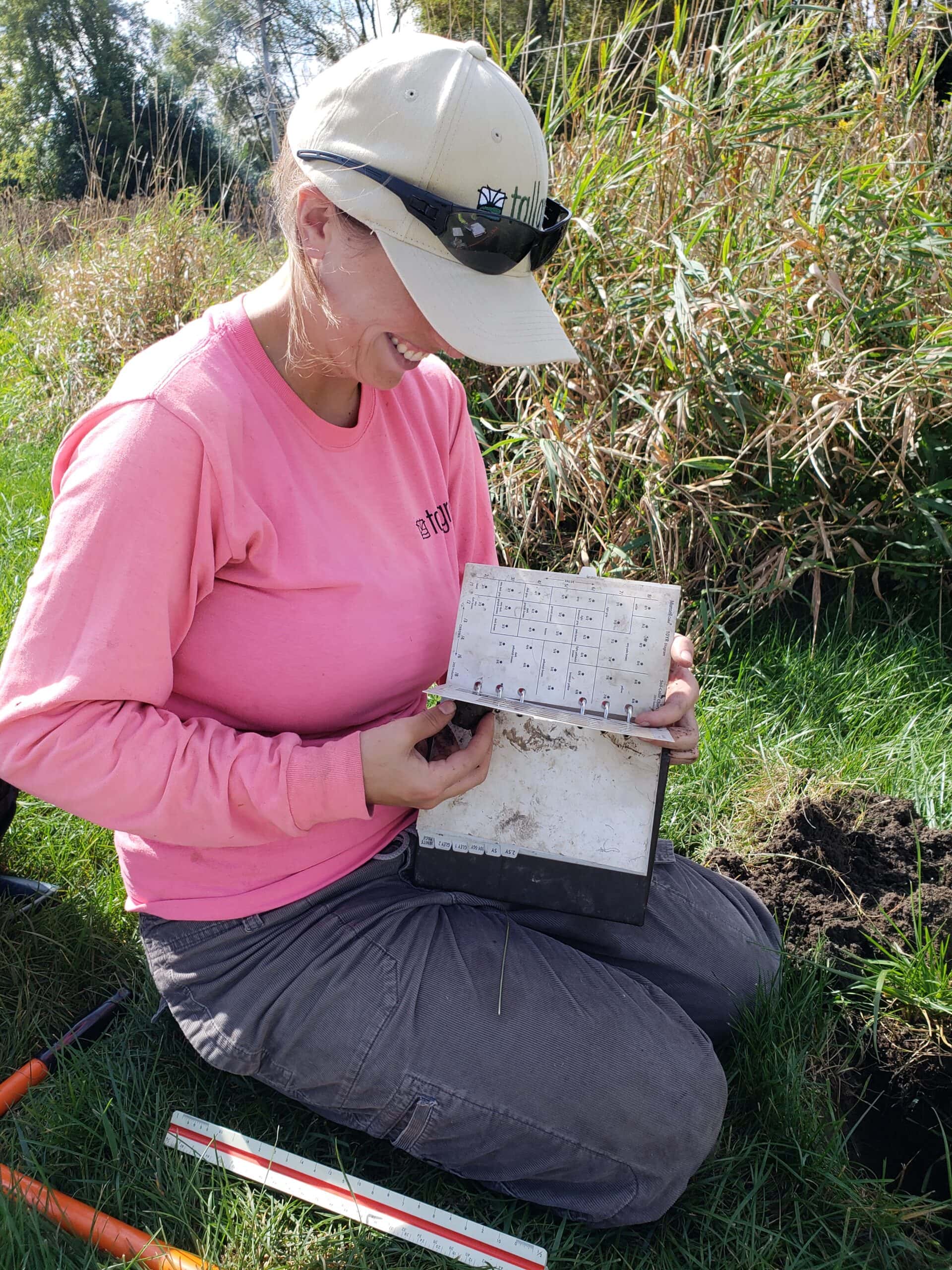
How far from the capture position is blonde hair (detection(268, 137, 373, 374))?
132 cm

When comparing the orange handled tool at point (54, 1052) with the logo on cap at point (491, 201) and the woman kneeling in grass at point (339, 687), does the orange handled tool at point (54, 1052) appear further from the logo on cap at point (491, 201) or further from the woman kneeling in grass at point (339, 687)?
the logo on cap at point (491, 201)

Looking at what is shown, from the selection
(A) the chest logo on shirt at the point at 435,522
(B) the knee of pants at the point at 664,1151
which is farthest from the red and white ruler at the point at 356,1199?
(A) the chest logo on shirt at the point at 435,522

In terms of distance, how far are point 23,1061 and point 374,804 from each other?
36.5 inches

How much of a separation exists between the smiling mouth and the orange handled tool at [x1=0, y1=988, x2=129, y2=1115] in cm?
133

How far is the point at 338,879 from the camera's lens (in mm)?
1593

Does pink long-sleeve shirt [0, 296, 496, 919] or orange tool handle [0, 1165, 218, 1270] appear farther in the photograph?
orange tool handle [0, 1165, 218, 1270]

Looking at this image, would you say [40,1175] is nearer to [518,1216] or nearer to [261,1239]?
[261,1239]

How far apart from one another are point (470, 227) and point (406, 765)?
2.44 feet

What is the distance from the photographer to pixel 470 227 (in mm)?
1299

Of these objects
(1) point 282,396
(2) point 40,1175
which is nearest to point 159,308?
(1) point 282,396

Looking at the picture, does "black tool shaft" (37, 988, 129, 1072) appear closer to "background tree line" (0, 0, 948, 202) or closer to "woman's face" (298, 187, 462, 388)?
"woman's face" (298, 187, 462, 388)

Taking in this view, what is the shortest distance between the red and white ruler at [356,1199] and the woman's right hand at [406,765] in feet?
1.99

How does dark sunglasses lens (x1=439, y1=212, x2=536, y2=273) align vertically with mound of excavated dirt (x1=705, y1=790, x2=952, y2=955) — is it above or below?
above

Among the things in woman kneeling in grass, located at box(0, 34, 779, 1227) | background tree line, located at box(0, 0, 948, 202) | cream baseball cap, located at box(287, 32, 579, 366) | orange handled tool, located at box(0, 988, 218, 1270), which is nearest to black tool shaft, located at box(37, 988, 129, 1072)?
orange handled tool, located at box(0, 988, 218, 1270)
